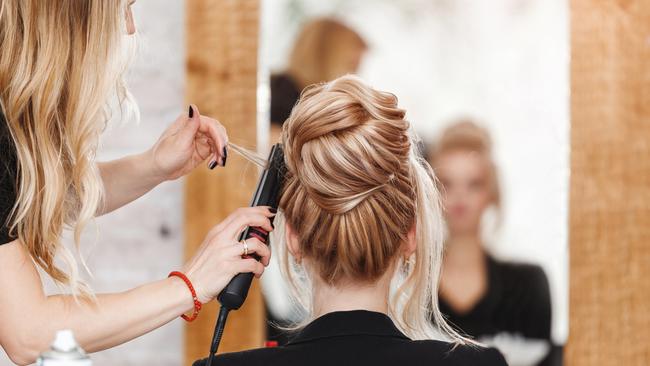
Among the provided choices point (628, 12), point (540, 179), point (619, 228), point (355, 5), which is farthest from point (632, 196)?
point (355, 5)

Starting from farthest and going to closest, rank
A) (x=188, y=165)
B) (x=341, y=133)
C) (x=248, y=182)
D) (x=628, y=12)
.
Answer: (x=248, y=182), (x=628, y=12), (x=188, y=165), (x=341, y=133)

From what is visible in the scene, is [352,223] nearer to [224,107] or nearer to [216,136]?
[216,136]

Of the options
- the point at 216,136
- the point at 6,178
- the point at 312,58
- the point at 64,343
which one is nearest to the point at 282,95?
the point at 312,58

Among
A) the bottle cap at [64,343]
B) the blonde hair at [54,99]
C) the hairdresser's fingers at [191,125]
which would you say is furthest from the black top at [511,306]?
the bottle cap at [64,343]

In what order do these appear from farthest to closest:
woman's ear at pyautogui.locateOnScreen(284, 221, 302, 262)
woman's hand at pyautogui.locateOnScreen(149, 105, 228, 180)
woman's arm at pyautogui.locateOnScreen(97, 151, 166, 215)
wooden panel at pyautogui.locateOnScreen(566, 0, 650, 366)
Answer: wooden panel at pyautogui.locateOnScreen(566, 0, 650, 366), woman's arm at pyautogui.locateOnScreen(97, 151, 166, 215), woman's hand at pyautogui.locateOnScreen(149, 105, 228, 180), woman's ear at pyautogui.locateOnScreen(284, 221, 302, 262)

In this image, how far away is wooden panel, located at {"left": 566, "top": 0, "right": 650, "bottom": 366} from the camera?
159 cm

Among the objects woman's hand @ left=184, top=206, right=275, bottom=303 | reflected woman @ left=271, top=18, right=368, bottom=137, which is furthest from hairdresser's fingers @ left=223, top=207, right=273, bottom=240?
reflected woman @ left=271, top=18, right=368, bottom=137

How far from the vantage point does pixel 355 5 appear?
166 cm

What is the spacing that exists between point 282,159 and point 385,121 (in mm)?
133

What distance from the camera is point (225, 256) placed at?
41.5 inches

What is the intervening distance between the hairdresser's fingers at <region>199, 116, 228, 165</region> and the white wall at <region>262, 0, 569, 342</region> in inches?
18.7

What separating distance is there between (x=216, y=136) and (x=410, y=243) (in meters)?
0.29

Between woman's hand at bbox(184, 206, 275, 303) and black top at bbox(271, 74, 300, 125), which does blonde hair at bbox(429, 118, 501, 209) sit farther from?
woman's hand at bbox(184, 206, 275, 303)

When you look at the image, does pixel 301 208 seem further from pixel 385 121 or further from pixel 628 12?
pixel 628 12
